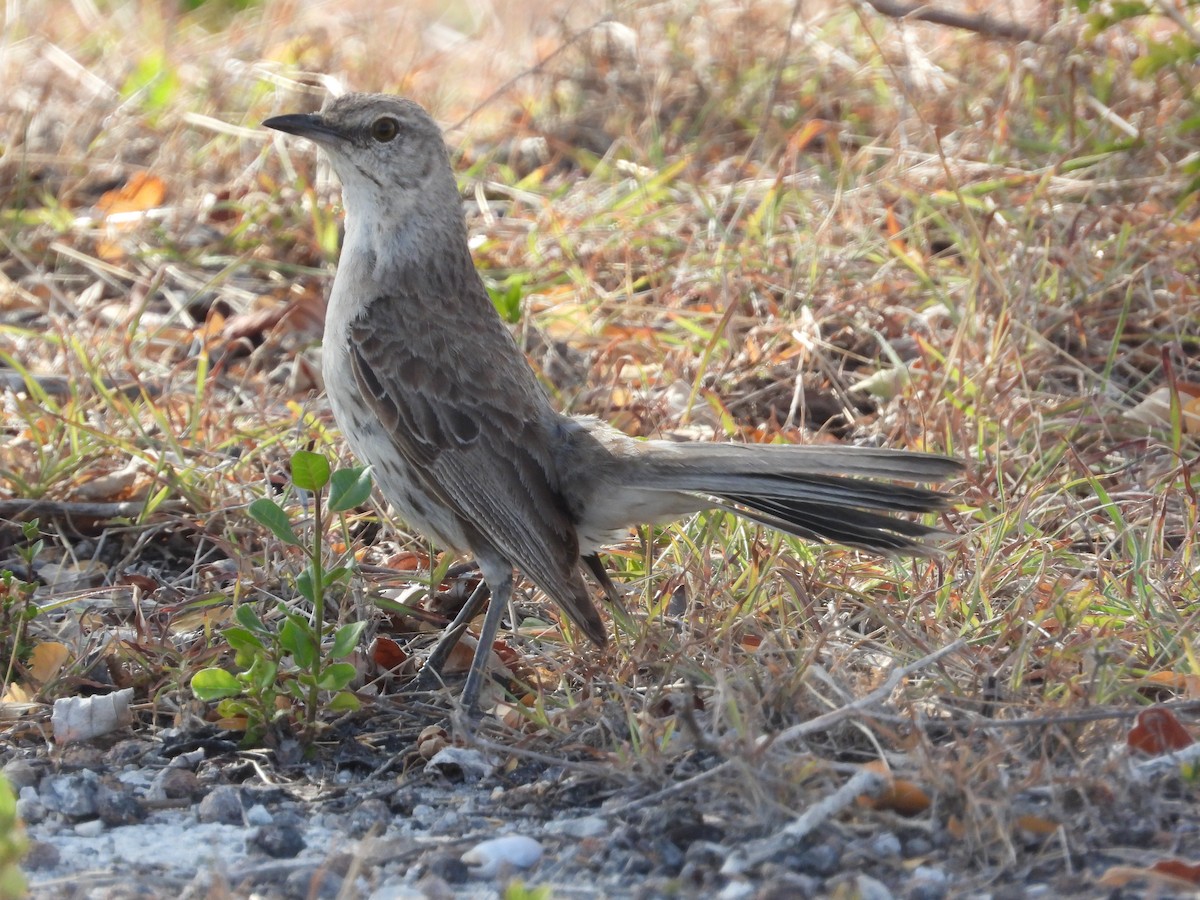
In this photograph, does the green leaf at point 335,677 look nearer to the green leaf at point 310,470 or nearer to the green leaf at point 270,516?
the green leaf at point 270,516

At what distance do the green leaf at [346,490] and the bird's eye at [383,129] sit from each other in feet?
5.46

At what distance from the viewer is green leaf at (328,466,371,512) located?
3.76 m

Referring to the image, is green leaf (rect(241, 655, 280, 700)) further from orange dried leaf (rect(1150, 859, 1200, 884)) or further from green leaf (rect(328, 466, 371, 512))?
orange dried leaf (rect(1150, 859, 1200, 884))

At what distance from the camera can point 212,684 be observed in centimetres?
373

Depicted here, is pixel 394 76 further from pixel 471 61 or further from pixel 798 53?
pixel 798 53

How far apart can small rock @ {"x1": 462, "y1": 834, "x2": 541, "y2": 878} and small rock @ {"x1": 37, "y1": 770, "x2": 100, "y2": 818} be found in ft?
3.24

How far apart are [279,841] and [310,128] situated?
2.55 m

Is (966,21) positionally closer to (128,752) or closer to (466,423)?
(466,423)

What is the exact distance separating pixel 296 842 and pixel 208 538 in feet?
5.62

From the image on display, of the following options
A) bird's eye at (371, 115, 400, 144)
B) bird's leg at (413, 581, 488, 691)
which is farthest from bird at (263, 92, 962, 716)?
bird's leg at (413, 581, 488, 691)

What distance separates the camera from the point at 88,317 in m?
6.68

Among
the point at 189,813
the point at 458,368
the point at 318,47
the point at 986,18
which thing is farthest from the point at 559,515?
the point at 318,47

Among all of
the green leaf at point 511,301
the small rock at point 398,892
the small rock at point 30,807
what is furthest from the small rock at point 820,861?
the green leaf at point 511,301

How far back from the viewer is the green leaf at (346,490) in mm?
3760
